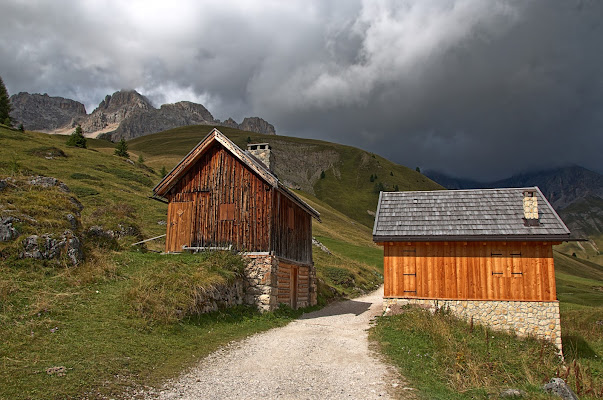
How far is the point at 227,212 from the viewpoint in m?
21.4

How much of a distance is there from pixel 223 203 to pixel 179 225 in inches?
114

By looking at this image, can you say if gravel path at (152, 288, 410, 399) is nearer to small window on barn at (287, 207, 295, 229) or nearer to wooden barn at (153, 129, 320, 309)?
wooden barn at (153, 129, 320, 309)

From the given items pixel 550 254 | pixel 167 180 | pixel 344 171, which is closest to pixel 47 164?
pixel 167 180

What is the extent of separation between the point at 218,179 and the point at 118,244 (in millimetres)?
5922

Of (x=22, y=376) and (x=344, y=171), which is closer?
(x=22, y=376)

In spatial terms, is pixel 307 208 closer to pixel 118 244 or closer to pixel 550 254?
pixel 118 244

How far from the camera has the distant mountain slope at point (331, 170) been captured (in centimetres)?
14262

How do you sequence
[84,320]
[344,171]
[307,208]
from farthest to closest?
[344,171]
[307,208]
[84,320]

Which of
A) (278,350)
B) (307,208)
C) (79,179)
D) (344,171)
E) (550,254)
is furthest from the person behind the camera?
(344,171)

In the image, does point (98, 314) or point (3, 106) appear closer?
point (98, 314)

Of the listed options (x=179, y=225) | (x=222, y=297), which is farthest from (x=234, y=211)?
(x=222, y=297)

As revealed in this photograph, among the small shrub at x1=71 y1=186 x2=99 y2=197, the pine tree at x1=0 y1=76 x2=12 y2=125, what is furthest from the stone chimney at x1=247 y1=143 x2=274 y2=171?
the pine tree at x1=0 y1=76 x2=12 y2=125

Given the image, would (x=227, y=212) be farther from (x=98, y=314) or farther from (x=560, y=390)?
(x=560, y=390)

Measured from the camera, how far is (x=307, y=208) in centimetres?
2592
